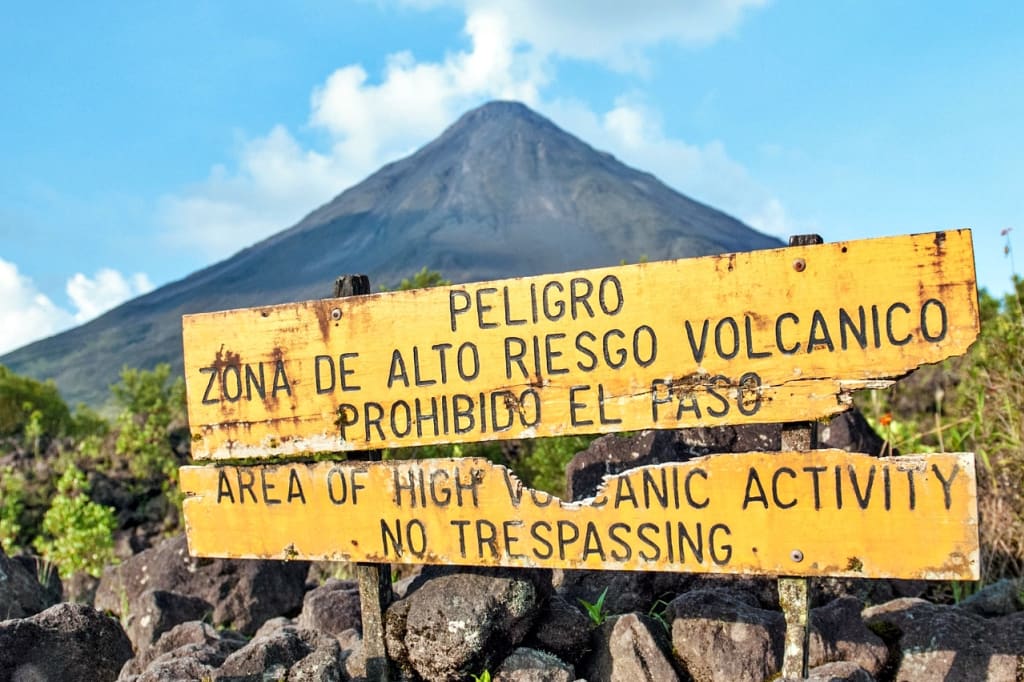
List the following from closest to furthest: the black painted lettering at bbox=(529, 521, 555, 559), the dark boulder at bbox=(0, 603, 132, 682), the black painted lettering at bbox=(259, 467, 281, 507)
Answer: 1. the black painted lettering at bbox=(529, 521, 555, 559)
2. the black painted lettering at bbox=(259, 467, 281, 507)
3. the dark boulder at bbox=(0, 603, 132, 682)

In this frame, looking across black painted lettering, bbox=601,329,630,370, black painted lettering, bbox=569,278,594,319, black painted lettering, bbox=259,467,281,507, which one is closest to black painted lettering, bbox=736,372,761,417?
black painted lettering, bbox=601,329,630,370

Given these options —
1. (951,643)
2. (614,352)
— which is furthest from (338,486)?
(951,643)

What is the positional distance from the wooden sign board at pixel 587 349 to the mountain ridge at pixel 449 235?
102 metres

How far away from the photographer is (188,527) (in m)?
4.54

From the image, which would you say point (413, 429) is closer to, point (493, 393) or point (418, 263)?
point (493, 393)

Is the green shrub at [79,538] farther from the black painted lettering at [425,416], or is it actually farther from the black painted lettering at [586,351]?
the black painted lettering at [586,351]

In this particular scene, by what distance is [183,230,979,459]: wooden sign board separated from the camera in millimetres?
3535

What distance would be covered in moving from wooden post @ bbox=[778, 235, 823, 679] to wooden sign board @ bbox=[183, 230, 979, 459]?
10 centimetres

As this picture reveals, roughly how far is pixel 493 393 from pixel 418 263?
112517 mm

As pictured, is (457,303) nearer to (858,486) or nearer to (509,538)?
(509,538)

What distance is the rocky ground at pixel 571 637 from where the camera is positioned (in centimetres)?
397

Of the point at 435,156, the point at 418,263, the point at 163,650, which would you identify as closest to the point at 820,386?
the point at 163,650

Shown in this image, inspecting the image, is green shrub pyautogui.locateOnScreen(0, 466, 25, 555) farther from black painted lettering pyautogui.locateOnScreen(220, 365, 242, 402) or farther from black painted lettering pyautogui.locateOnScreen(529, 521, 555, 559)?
black painted lettering pyautogui.locateOnScreen(529, 521, 555, 559)

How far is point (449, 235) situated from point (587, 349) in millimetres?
128649
